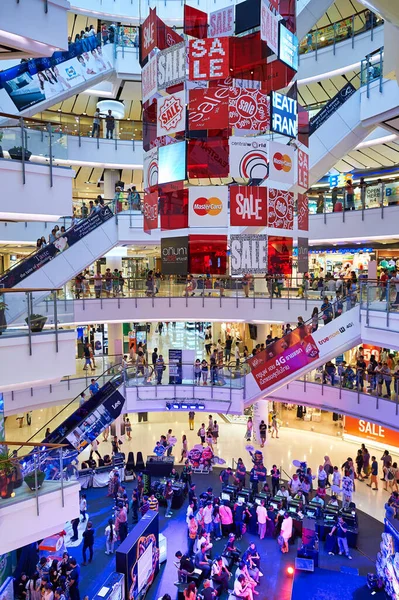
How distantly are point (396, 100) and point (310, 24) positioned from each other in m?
6.24

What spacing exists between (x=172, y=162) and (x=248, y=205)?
1.95m

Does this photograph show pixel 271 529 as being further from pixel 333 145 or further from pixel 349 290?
pixel 333 145

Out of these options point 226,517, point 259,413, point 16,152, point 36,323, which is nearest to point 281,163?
point 16,152

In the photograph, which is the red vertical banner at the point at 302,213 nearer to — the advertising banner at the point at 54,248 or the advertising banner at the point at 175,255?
the advertising banner at the point at 175,255

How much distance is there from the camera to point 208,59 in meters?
10.7

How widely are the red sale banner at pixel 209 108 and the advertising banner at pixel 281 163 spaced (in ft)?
4.11

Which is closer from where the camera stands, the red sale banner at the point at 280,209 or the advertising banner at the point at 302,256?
the red sale banner at the point at 280,209

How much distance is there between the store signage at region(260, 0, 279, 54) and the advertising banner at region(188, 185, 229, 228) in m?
3.23

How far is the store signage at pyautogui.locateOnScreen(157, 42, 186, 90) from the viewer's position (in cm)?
1077

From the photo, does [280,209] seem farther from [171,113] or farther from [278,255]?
[171,113]

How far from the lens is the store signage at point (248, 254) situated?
1095 cm

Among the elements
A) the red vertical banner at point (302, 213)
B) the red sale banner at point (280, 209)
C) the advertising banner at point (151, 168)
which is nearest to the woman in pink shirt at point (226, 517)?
the red sale banner at point (280, 209)

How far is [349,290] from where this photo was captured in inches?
551

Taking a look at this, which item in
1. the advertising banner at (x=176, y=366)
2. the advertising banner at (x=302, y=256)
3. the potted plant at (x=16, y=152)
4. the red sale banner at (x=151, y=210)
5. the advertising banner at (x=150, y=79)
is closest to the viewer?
the potted plant at (x=16, y=152)
